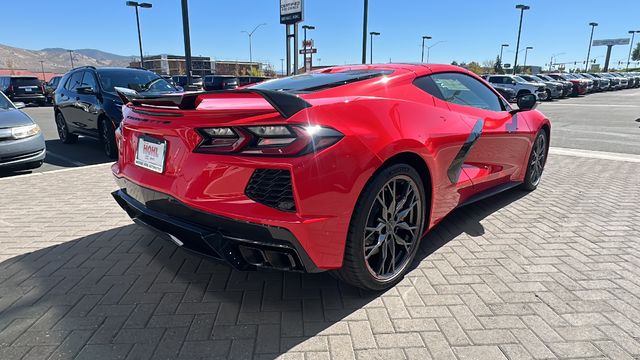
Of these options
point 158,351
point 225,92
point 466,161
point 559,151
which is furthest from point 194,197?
point 559,151

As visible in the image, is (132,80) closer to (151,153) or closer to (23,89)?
(151,153)

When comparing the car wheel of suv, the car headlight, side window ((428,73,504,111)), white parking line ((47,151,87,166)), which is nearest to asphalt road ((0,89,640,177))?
white parking line ((47,151,87,166))

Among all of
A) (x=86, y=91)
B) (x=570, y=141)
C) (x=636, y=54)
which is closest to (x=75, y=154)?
(x=86, y=91)

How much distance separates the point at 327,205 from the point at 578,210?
11.6 ft

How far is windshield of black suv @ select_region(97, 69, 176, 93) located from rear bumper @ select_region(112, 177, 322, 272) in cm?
627

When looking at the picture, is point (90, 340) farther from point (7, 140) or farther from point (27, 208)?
point (7, 140)

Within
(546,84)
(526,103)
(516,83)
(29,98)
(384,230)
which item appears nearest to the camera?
(384,230)

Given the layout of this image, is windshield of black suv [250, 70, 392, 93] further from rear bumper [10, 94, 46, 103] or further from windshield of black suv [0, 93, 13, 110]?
rear bumper [10, 94, 46, 103]

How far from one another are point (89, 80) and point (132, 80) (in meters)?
0.77

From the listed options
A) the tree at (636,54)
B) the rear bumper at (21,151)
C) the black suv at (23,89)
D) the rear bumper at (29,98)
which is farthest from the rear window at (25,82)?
the tree at (636,54)

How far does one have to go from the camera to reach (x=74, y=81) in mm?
8547

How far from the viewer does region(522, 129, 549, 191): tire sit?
4.74 metres

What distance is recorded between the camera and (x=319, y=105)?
2.19 meters

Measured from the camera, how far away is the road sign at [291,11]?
20.7 meters
